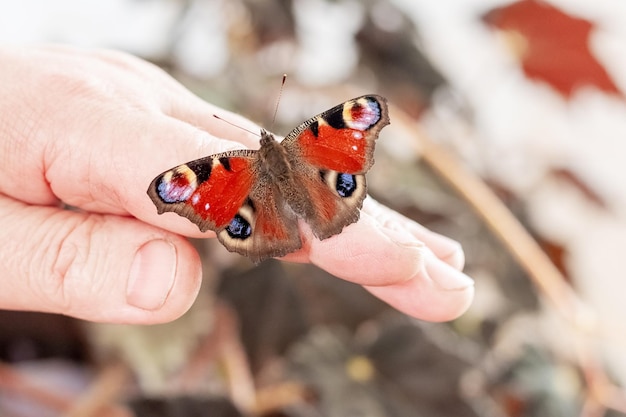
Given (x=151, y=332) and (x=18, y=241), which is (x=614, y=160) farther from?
(x=18, y=241)

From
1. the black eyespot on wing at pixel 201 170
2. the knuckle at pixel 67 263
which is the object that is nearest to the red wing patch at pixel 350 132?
the black eyespot on wing at pixel 201 170

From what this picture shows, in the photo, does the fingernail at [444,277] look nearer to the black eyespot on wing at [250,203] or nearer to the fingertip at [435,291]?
the fingertip at [435,291]

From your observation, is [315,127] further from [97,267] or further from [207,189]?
[97,267]

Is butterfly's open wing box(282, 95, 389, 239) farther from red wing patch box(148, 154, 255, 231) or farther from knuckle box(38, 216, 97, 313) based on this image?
knuckle box(38, 216, 97, 313)

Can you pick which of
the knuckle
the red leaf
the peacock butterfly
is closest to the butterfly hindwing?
the peacock butterfly

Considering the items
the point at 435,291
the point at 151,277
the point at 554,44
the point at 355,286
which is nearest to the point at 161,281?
the point at 151,277

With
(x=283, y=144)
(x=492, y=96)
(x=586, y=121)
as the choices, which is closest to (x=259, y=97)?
(x=283, y=144)

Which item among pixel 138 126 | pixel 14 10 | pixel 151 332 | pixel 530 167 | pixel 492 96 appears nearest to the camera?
pixel 138 126
